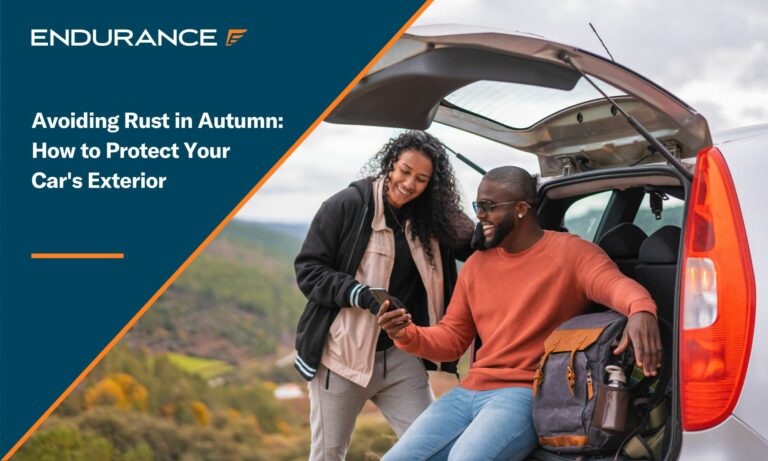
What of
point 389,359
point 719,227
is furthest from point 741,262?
point 389,359

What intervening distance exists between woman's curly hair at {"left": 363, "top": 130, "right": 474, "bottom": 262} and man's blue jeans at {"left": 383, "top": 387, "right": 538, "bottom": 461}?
0.65m

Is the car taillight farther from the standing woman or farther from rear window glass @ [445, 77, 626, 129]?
the standing woman

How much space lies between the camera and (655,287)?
9.04 feet

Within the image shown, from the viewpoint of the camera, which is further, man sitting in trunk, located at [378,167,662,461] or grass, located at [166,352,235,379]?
grass, located at [166,352,235,379]

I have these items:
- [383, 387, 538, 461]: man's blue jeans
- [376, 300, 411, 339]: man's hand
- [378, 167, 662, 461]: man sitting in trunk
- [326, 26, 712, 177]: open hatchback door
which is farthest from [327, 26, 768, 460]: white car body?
[376, 300, 411, 339]: man's hand

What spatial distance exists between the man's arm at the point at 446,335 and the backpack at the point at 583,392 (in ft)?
1.50

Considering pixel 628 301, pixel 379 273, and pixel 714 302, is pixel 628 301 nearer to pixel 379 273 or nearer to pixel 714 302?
pixel 714 302

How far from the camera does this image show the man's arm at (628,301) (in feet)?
7.46

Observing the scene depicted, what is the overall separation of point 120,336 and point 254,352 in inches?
38.1

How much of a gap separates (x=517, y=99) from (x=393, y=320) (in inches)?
30.8

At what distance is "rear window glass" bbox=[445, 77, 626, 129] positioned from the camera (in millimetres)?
2625

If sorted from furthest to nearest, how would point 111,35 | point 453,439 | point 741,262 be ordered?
point 111,35
point 453,439
point 741,262

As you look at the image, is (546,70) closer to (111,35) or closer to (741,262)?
(741,262)

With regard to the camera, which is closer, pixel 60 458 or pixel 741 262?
pixel 741 262
